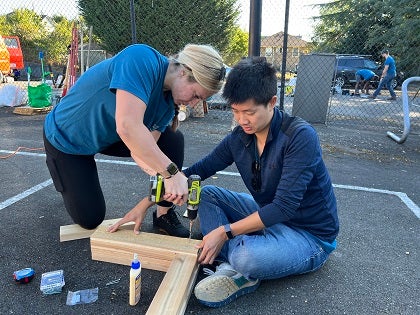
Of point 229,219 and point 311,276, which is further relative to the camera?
point 229,219

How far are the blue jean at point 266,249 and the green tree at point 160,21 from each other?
13923 mm

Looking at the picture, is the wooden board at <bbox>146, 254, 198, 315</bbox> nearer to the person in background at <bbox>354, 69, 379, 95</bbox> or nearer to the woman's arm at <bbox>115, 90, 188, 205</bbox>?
the woman's arm at <bbox>115, 90, 188, 205</bbox>

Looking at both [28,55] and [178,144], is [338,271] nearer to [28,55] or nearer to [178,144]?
[178,144]

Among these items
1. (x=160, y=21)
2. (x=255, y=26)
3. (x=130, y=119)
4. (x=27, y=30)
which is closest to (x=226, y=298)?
(x=130, y=119)

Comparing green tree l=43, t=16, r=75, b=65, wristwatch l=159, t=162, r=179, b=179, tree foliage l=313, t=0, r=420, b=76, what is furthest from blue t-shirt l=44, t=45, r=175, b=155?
green tree l=43, t=16, r=75, b=65

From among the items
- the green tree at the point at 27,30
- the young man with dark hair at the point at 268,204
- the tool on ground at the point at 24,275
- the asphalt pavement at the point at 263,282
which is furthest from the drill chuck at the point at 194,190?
the green tree at the point at 27,30

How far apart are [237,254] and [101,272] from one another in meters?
0.97

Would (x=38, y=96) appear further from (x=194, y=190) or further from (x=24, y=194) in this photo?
(x=194, y=190)

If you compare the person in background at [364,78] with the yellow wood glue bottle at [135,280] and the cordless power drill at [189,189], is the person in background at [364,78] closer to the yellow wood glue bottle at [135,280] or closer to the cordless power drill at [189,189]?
the cordless power drill at [189,189]

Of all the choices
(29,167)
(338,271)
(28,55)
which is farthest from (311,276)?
(28,55)

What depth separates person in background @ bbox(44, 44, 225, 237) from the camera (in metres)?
2.13

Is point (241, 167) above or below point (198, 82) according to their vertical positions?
below

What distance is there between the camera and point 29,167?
4508 mm

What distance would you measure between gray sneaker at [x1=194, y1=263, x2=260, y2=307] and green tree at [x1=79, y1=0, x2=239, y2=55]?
47.2ft
